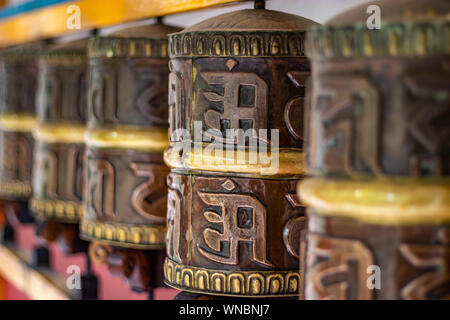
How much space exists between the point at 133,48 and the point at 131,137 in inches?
3.8

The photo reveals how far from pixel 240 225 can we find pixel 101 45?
1.04 ft

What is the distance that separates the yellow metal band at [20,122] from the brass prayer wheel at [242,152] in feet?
2.27

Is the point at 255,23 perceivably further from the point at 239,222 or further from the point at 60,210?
the point at 60,210

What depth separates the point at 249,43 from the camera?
690mm

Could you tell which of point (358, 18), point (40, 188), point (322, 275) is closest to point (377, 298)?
point (322, 275)

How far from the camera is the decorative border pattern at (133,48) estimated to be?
887mm

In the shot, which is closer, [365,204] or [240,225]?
[365,204]

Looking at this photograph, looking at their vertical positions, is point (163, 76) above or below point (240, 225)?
above

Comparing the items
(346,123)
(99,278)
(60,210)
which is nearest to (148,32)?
(60,210)

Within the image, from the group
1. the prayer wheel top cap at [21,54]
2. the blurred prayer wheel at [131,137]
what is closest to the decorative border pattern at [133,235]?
the blurred prayer wheel at [131,137]

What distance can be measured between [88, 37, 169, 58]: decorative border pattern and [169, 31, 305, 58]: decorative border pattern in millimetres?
184
